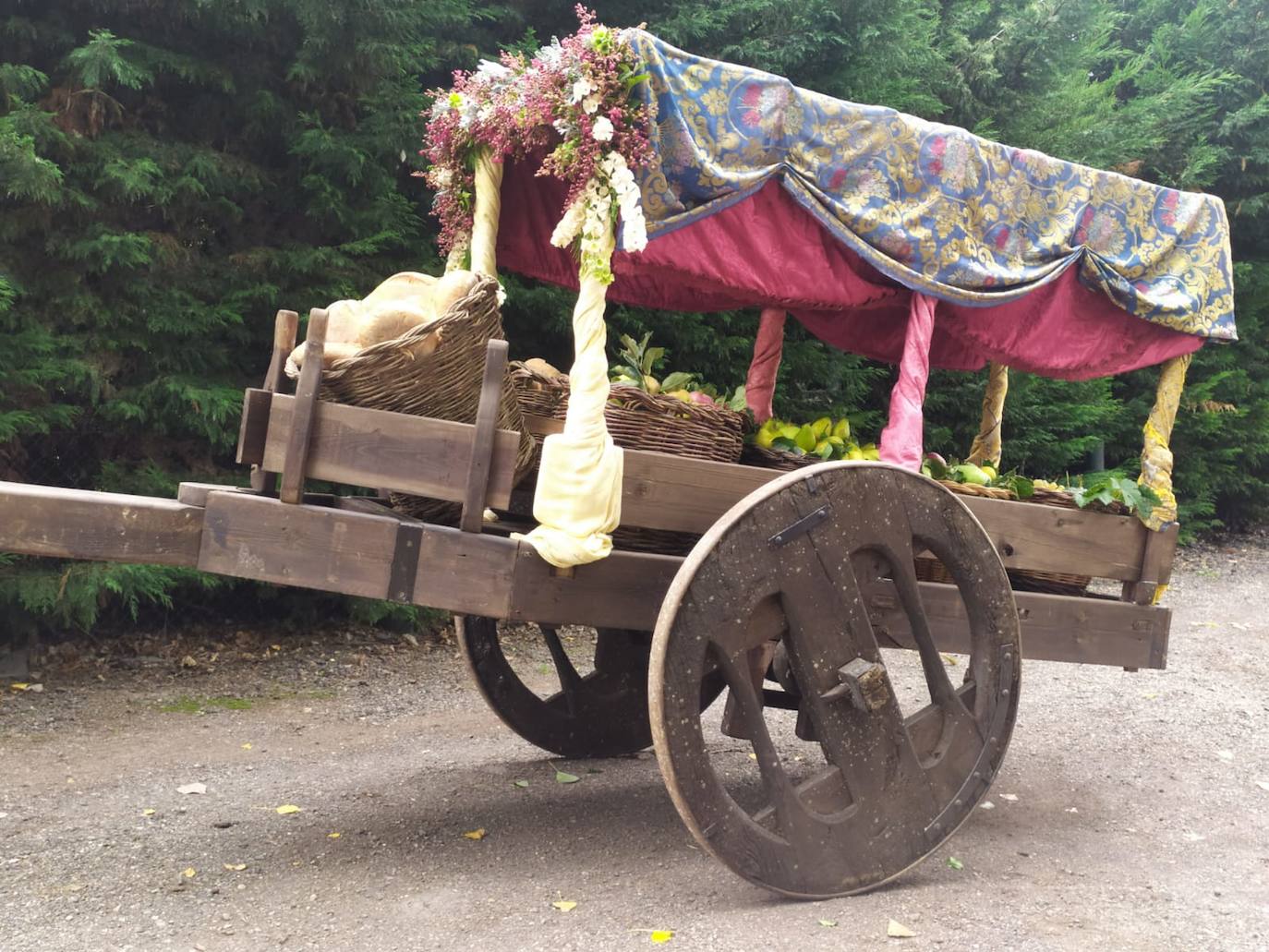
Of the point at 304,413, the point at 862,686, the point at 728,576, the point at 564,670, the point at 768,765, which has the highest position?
the point at 304,413

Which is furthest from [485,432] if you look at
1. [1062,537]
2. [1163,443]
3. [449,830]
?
[1163,443]

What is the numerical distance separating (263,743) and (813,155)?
3.56 metres

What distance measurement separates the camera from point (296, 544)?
2.82m

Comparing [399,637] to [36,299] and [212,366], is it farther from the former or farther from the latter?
[36,299]

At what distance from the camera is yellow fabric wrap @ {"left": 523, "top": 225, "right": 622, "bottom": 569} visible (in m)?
2.87

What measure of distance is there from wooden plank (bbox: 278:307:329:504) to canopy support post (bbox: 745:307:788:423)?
2.63 m

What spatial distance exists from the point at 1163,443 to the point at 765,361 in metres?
1.72

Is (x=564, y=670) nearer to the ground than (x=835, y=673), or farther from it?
nearer to the ground

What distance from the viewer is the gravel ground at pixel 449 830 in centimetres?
292

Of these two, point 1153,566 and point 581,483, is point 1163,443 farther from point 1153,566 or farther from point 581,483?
point 581,483

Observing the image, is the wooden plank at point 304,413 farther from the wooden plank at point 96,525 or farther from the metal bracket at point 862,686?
the metal bracket at point 862,686

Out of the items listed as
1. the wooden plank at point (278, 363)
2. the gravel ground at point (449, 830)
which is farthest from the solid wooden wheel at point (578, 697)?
the wooden plank at point (278, 363)

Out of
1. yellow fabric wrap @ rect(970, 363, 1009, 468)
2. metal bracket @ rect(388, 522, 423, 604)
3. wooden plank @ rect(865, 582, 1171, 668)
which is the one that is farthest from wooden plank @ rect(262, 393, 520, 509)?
yellow fabric wrap @ rect(970, 363, 1009, 468)

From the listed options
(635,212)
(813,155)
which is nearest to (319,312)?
(635,212)
